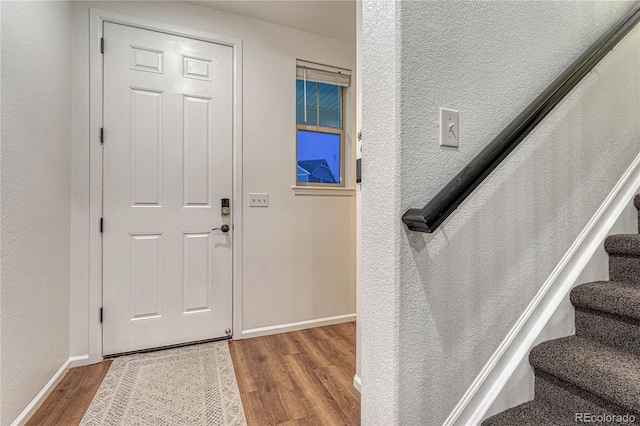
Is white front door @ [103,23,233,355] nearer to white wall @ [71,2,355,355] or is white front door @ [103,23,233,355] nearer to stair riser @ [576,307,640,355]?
white wall @ [71,2,355,355]

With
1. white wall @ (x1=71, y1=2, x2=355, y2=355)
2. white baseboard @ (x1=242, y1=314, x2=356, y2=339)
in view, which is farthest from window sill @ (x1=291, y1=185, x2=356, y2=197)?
white baseboard @ (x1=242, y1=314, x2=356, y2=339)

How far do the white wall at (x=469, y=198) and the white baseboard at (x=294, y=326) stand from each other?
5.54ft

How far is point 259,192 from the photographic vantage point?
253cm

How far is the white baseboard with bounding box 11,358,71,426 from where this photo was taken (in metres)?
1.48

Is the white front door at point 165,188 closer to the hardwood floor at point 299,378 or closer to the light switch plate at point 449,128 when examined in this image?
the hardwood floor at point 299,378

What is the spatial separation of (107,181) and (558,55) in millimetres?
2663

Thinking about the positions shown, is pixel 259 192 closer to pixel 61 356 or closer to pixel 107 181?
pixel 107 181

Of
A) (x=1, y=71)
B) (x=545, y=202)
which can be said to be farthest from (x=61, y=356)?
(x=545, y=202)

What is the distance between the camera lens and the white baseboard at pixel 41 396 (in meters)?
1.48

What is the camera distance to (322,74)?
2.78m

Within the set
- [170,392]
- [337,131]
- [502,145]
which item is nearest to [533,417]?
[502,145]

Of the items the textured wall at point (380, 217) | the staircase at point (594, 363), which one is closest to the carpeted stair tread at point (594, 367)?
the staircase at point (594, 363)

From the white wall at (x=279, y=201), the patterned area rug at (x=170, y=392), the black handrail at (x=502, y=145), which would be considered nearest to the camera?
the black handrail at (x=502, y=145)

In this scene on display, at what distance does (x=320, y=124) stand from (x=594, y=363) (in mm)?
2412
